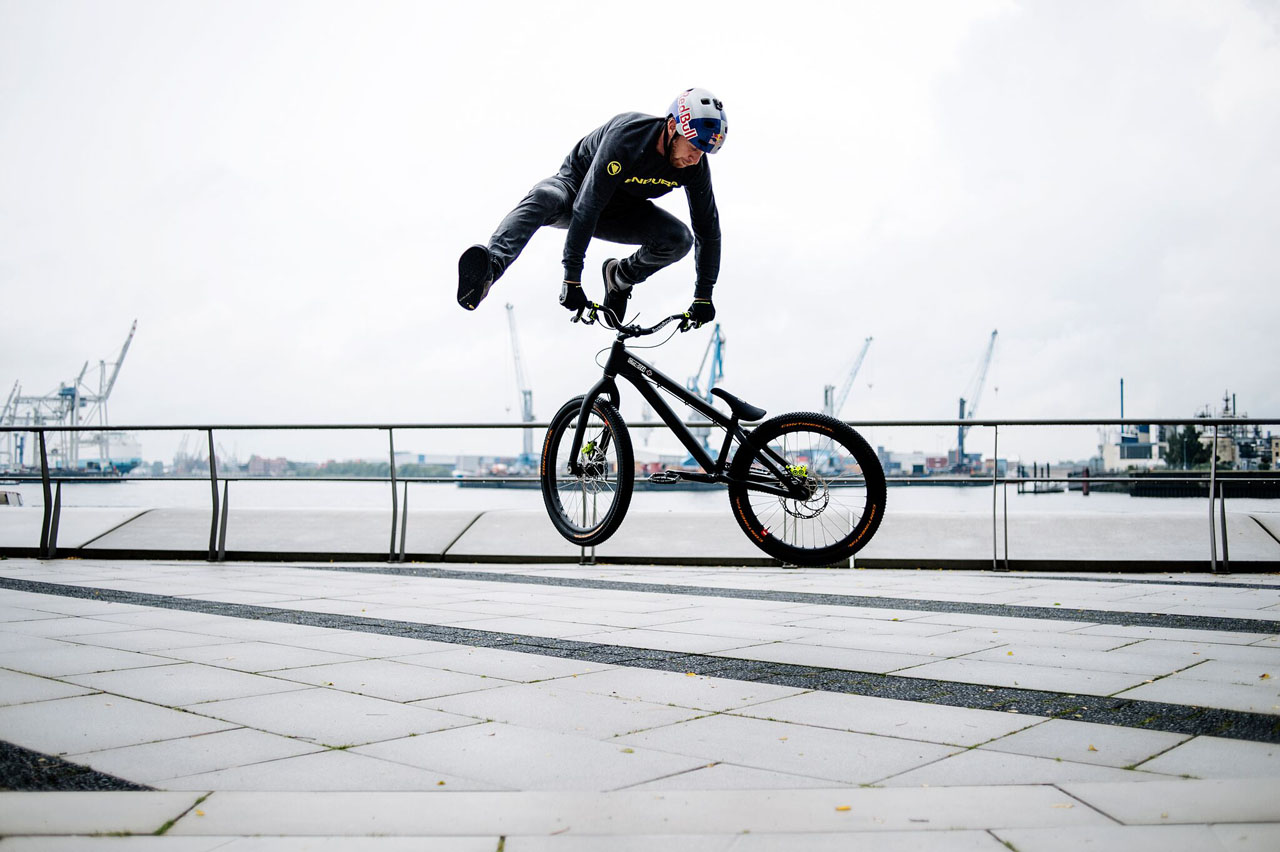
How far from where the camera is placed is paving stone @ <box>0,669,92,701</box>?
182 inches

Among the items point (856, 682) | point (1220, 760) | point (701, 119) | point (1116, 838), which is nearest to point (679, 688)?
point (856, 682)

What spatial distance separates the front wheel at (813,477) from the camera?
4887 millimetres

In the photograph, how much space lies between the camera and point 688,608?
793cm

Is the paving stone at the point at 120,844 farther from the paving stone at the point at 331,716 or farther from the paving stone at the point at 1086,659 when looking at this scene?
the paving stone at the point at 1086,659

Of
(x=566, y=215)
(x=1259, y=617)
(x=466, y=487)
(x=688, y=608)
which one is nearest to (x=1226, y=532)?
(x=1259, y=617)

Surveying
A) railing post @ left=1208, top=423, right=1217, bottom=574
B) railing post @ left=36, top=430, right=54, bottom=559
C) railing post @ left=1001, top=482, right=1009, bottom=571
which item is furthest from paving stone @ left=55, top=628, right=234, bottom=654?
railing post @ left=1208, top=423, right=1217, bottom=574

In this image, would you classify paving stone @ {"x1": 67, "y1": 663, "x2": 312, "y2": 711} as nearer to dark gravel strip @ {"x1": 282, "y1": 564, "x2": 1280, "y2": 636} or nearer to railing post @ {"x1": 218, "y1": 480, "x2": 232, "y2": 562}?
dark gravel strip @ {"x1": 282, "y1": 564, "x2": 1280, "y2": 636}

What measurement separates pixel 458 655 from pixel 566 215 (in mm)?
2514

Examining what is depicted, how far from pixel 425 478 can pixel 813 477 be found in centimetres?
817

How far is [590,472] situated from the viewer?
5.60m

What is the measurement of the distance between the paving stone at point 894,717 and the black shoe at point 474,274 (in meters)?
2.12

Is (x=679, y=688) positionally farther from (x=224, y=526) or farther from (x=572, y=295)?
(x=224, y=526)

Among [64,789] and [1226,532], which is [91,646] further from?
[1226,532]

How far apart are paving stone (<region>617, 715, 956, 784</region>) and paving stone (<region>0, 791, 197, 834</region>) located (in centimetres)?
159
